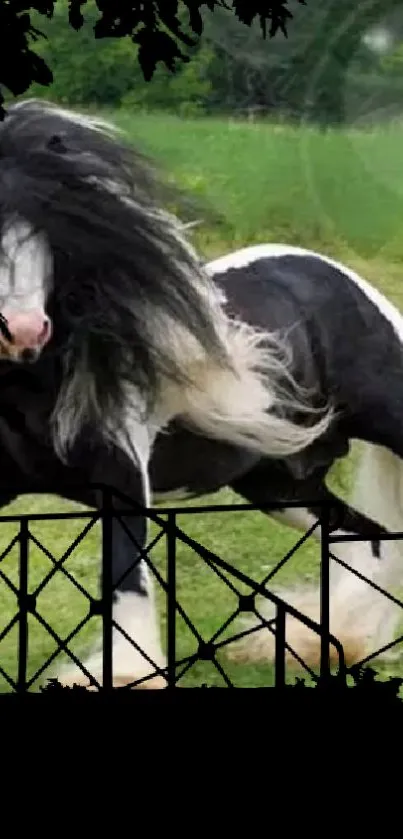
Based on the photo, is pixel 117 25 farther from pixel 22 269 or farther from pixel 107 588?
pixel 22 269

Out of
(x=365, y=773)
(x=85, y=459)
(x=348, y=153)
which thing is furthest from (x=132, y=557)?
(x=365, y=773)

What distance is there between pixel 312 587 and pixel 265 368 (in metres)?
Result: 0.39

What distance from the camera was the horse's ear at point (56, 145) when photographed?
2.38m

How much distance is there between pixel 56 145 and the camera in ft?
7.82

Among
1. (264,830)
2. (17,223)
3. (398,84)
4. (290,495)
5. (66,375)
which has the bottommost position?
(264,830)

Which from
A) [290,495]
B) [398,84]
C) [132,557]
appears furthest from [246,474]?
[398,84]

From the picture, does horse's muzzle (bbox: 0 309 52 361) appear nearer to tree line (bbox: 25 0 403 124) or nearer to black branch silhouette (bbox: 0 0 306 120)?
tree line (bbox: 25 0 403 124)

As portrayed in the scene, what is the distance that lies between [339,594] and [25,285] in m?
0.78

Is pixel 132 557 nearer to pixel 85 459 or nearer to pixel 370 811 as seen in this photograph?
pixel 85 459

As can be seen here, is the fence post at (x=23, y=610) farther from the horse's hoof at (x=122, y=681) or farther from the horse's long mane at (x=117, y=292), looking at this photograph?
the horse's long mane at (x=117, y=292)

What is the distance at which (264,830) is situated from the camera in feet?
3.84

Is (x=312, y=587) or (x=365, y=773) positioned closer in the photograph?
(x=365, y=773)

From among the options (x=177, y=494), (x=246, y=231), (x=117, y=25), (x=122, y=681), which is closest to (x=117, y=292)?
(x=246, y=231)

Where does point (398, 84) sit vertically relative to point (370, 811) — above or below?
above
